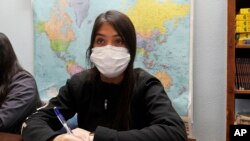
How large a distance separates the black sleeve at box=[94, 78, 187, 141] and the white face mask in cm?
14

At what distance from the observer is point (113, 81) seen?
1.34 metres

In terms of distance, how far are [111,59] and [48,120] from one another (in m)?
0.38

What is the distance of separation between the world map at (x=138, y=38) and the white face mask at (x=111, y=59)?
0.92m

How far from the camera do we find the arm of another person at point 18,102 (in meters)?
1.67

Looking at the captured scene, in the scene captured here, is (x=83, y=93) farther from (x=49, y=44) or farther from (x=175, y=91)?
(x=49, y=44)

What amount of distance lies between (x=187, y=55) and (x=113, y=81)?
3.07 ft

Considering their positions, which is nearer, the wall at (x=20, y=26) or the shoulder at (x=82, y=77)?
the shoulder at (x=82, y=77)

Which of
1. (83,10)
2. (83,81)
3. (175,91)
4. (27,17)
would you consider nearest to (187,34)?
(175,91)

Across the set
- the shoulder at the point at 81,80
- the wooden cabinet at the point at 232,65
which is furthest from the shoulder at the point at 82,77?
the wooden cabinet at the point at 232,65

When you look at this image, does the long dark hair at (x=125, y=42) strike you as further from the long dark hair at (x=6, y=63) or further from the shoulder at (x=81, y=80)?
the long dark hair at (x=6, y=63)

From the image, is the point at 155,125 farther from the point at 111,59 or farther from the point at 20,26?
the point at 20,26

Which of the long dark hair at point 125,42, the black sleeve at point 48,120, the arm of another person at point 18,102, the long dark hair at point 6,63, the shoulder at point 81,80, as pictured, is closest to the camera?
the black sleeve at point 48,120

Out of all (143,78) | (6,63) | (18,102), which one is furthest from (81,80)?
(6,63)

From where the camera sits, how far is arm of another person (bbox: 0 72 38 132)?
167 cm
